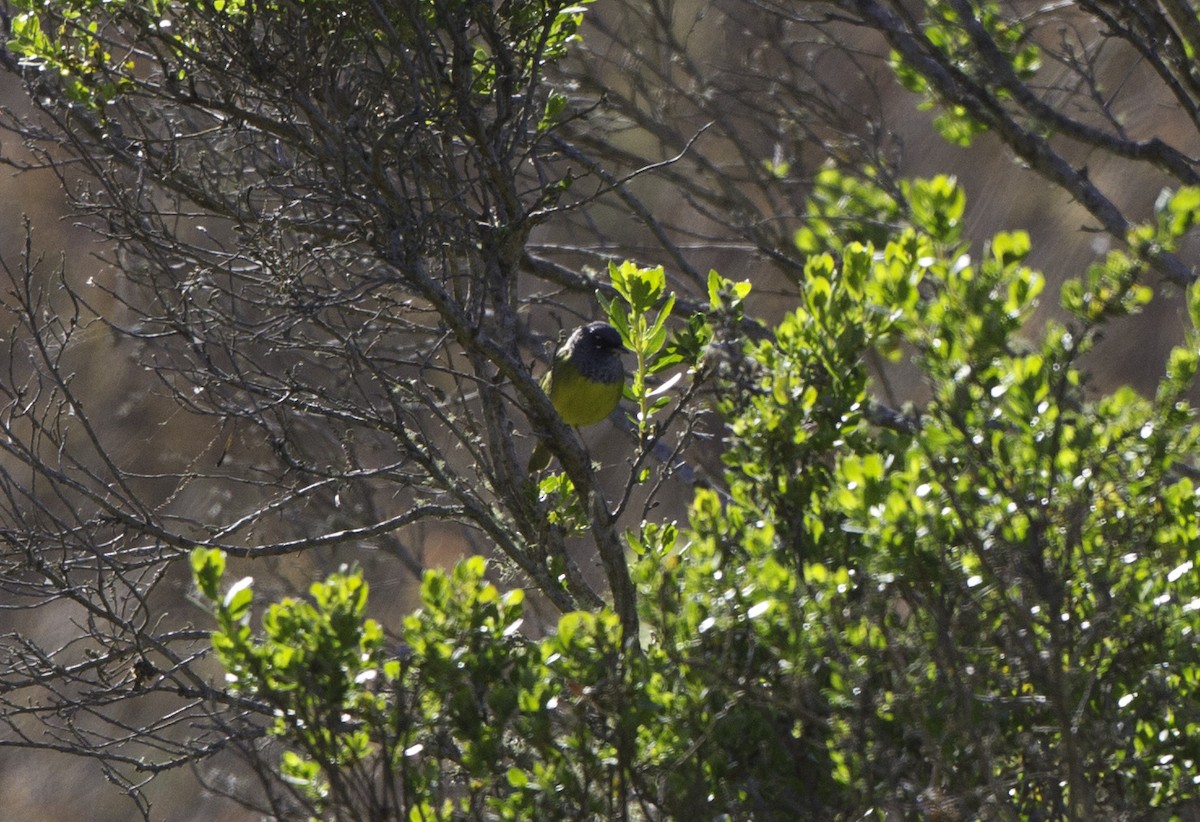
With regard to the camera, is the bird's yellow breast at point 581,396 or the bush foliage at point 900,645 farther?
the bird's yellow breast at point 581,396

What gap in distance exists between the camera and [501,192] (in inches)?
131

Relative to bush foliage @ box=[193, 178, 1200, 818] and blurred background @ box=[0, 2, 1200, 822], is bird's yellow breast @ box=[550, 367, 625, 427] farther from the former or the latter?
blurred background @ box=[0, 2, 1200, 822]

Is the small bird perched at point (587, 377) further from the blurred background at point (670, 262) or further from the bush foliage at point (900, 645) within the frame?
the blurred background at point (670, 262)

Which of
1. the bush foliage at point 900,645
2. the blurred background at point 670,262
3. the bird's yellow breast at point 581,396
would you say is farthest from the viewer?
the blurred background at point 670,262

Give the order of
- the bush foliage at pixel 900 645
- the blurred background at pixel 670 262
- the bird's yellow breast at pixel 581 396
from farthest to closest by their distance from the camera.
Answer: the blurred background at pixel 670 262, the bird's yellow breast at pixel 581 396, the bush foliage at pixel 900 645

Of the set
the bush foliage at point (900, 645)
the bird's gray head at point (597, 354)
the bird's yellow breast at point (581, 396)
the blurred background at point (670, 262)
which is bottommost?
the bush foliage at point (900, 645)

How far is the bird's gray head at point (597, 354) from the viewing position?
6043mm

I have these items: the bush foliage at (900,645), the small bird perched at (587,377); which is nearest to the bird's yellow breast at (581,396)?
the small bird perched at (587,377)

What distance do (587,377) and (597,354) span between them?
0.47ft

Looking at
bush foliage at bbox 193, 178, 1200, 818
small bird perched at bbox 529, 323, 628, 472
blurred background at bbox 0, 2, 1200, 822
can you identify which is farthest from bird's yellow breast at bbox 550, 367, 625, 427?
blurred background at bbox 0, 2, 1200, 822

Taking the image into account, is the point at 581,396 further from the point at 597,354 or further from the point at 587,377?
the point at 597,354

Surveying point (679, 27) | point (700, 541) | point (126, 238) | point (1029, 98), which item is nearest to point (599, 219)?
point (679, 27)

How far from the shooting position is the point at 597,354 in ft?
20.1

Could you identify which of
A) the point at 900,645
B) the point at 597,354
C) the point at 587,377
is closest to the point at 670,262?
the point at 597,354
